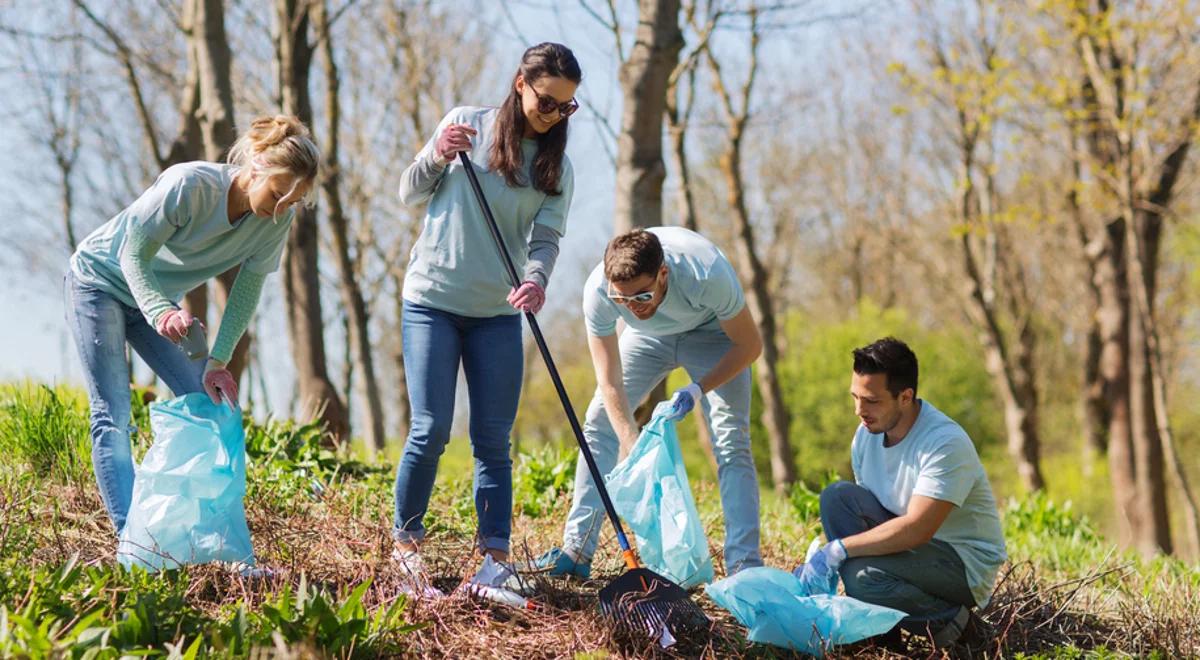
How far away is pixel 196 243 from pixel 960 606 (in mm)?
2714

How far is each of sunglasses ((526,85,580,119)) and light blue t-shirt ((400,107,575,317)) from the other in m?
0.15

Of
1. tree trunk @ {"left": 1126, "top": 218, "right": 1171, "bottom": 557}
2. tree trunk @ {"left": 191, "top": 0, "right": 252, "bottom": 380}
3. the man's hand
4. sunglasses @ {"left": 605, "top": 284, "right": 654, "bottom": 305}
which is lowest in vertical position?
tree trunk @ {"left": 1126, "top": 218, "right": 1171, "bottom": 557}

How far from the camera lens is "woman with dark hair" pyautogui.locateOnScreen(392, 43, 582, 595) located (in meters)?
3.64

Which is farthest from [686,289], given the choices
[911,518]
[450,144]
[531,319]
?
[911,518]

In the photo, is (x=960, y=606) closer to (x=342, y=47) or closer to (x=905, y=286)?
(x=342, y=47)

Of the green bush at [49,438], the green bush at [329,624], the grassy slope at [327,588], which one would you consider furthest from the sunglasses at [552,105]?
the green bush at [49,438]

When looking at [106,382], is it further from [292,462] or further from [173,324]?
[292,462]

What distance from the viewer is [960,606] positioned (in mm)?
3592

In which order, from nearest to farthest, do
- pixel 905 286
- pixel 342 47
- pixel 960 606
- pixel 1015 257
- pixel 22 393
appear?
pixel 960 606, pixel 22 393, pixel 342 47, pixel 1015 257, pixel 905 286

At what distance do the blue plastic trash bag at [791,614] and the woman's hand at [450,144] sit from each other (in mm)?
1606

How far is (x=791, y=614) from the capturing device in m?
3.38

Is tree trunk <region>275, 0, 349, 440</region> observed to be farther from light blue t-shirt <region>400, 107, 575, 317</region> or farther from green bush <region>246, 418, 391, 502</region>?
light blue t-shirt <region>400, 107, 575, 317</region>

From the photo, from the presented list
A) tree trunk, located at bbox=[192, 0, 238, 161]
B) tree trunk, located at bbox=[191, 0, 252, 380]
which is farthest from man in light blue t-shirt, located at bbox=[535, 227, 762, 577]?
tree trunk, located at bbox=[192, 0, 238, 161]

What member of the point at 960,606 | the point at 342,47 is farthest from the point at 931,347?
the point at 960,606
